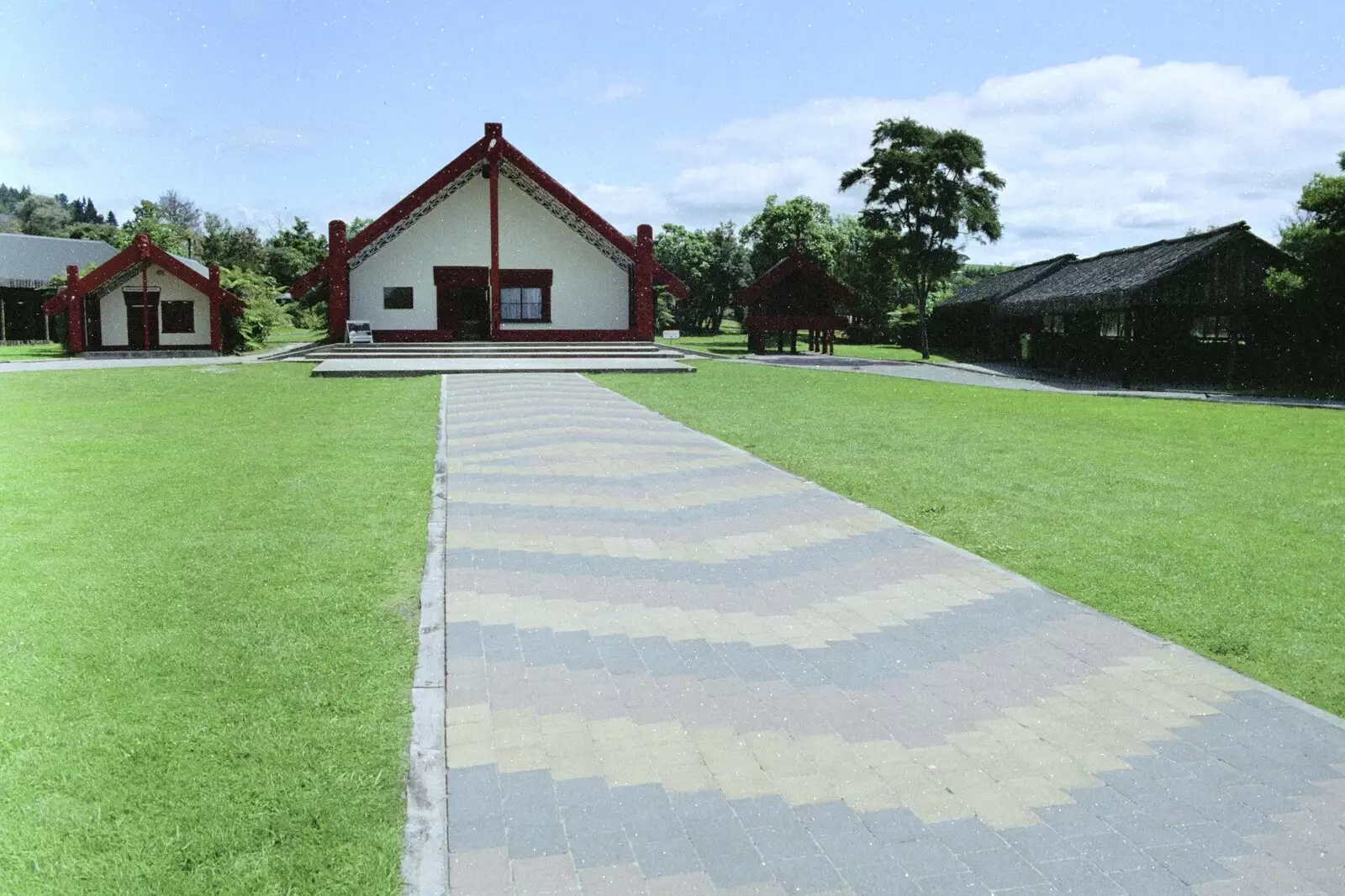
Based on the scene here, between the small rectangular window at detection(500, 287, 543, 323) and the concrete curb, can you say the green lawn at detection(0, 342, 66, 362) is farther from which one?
the concrete curb

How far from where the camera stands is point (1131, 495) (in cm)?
896

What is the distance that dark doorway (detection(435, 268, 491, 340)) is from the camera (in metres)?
33.4

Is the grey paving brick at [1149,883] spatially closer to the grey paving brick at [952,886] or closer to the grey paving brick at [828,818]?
the grey paving brick at [952,886]

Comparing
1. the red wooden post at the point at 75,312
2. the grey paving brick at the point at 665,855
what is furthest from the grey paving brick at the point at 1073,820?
the red wooden post at the point at 75,312

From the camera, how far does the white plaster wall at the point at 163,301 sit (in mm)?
32469

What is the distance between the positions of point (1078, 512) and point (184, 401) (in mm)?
14408

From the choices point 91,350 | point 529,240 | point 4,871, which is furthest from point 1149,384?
point 91,350

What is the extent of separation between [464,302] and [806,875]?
107 ft

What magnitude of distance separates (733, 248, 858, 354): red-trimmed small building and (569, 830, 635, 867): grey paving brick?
37.0m

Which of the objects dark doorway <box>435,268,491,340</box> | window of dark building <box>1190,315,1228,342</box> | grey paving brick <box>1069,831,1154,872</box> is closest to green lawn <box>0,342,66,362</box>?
dark doorway <box>435,268,491,340</box>

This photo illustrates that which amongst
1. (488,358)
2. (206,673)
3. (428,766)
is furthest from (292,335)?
(428,766)

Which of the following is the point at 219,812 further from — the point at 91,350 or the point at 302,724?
the point at 91,350

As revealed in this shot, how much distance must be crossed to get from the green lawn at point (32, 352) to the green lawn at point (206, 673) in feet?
77.4

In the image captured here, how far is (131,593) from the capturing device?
5.54 m
